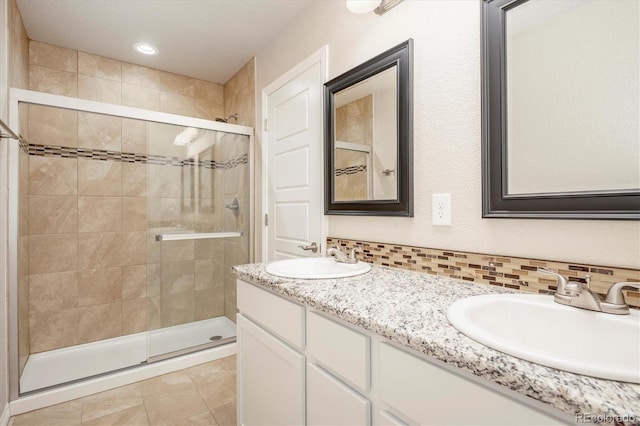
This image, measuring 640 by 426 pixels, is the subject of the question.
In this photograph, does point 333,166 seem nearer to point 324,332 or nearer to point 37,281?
point 324,332

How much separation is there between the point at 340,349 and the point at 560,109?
952 millimetres

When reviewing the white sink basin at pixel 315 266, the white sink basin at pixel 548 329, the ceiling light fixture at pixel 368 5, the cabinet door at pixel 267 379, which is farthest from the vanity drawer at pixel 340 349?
the ceiling light fixture at pixel 368 5

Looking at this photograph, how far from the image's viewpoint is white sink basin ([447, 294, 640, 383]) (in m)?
0.60

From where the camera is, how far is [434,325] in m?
0.72

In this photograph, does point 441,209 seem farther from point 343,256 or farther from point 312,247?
point 312,247

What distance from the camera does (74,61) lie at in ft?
8.23

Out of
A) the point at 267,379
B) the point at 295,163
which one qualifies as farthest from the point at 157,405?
the point at 295,163

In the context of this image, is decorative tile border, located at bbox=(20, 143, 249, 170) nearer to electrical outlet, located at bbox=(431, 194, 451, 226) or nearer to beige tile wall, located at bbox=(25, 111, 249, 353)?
beige tile wall, located at bbox=(25, 111, 249, 353)

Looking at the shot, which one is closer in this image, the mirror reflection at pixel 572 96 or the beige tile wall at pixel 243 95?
the mirror reflection at pixel 572 96

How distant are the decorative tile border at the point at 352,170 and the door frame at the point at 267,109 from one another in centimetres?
18

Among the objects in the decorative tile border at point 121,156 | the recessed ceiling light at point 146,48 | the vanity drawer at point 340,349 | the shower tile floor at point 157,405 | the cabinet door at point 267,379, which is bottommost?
the shower tile floor at point 157,405

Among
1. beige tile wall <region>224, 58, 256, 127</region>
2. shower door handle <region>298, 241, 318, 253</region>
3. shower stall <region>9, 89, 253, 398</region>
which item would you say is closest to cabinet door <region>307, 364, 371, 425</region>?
shower door handle <region>298, 241, 318, 253</region>

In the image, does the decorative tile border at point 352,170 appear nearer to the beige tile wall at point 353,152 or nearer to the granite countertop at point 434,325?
the beige tile wall at point 353,152

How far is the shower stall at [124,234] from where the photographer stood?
2.23 meters
